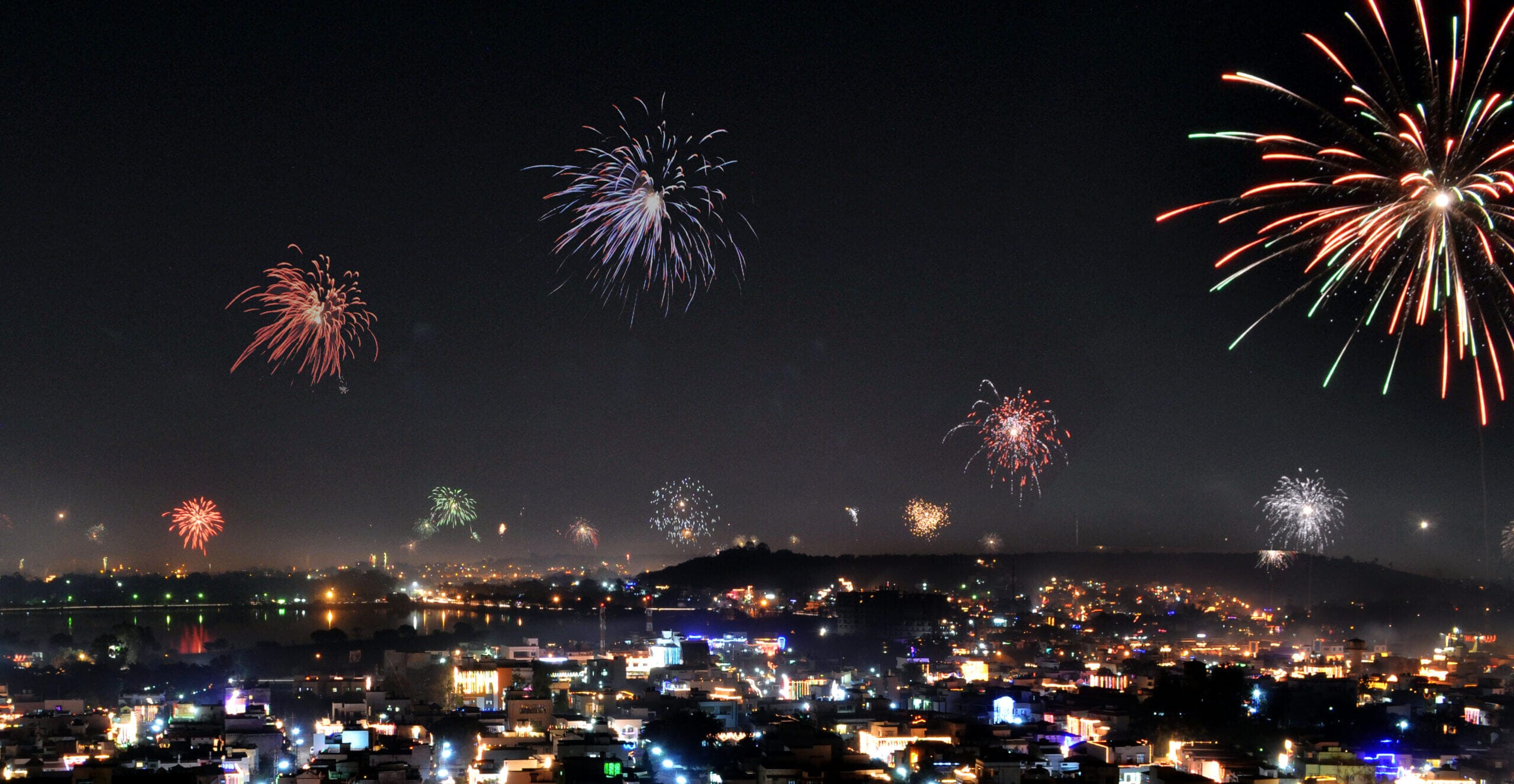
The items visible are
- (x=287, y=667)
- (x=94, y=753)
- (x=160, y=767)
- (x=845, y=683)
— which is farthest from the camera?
(x=287, y=667)

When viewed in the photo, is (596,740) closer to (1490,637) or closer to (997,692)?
(997,692)

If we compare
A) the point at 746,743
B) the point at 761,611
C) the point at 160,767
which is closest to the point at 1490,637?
the point at 761,611

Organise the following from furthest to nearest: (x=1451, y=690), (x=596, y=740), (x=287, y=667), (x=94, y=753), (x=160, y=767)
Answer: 1. (x=287, y=667)
2. (x=1451, y=690)
3. (x=596, y=740)
4. (x=94, y=753)
5. (x=160, y=767)

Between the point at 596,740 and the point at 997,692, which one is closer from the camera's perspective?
the point at 596,740

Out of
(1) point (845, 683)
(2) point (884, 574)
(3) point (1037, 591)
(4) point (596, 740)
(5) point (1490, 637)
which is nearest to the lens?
(4) point (596, 740)

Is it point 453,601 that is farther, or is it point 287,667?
point 453,601

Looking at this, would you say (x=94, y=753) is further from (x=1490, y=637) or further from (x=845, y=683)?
(x=1490, y=637)

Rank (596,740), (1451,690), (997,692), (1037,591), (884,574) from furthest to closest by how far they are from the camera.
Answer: (884,574) < (1037,591) < (1451,690) < (997,692) < (596,740)

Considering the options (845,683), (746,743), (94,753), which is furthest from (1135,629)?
(94,753)
